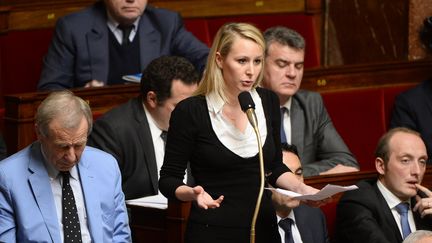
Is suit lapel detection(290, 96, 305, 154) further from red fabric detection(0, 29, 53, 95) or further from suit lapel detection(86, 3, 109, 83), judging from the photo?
red fabric detection(0, 29, 53, 95)

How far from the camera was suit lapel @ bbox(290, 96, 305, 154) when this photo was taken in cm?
345

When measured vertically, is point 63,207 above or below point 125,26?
below

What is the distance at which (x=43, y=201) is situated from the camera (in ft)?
8.17

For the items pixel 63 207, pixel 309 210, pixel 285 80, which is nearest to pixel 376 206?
pixel 309 210

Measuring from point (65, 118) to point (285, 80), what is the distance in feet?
3.78

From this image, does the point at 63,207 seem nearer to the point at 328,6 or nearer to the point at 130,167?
the point at 130,167

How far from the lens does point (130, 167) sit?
10.3 feet

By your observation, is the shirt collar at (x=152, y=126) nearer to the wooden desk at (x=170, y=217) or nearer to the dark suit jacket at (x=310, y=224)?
the wooden desk at (x=170, y=217)

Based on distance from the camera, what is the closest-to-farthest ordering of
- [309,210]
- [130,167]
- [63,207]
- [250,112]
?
[250,112] < [63,207] < [309,210] < [130,167]

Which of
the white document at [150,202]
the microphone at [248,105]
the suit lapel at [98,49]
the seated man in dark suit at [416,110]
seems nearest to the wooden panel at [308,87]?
the seated man in dark suit at [416,110]

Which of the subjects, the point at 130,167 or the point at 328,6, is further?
the point at 328,6

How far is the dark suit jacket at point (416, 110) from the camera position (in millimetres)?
3664

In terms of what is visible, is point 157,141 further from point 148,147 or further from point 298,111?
point 298,111

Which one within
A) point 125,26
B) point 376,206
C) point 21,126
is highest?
point 125,26
